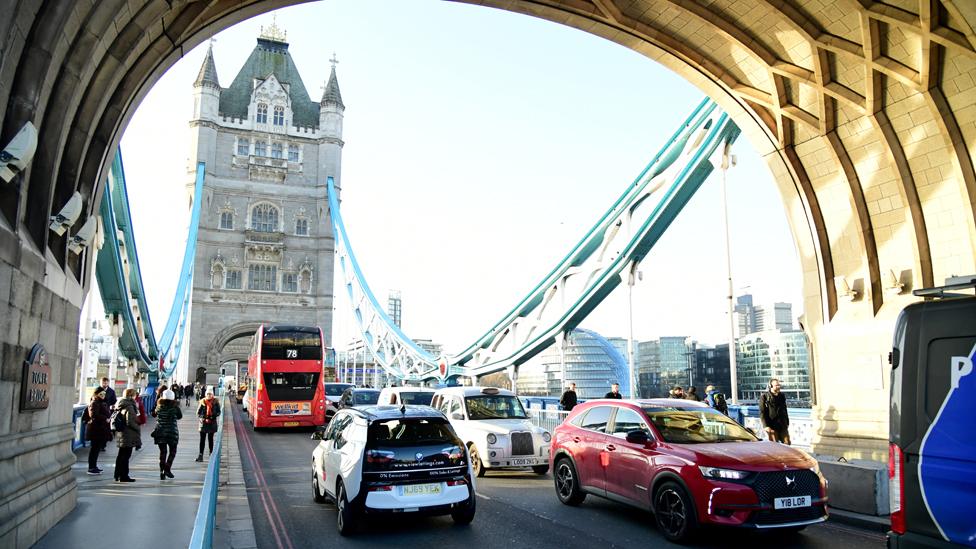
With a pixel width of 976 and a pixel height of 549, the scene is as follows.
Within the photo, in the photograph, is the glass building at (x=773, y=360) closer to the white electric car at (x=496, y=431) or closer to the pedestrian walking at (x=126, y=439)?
the white electric car at (x=496, y=431)

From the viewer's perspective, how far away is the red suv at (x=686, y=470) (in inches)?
285

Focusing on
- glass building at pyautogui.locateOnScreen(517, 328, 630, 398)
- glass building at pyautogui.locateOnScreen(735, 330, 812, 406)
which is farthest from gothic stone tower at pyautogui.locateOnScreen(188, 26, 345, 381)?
glass building at pyautogui.locateOnScreen(735, 330, 812, 406)

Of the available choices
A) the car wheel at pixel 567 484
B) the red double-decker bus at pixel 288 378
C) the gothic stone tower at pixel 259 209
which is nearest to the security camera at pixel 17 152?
the car wheel at pixel 567 484

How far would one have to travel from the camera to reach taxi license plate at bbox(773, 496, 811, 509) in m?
7.22

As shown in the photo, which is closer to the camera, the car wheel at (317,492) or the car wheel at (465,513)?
the car wheel at (465,513)

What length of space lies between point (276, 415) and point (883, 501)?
19502 mm

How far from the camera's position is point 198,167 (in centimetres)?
6744

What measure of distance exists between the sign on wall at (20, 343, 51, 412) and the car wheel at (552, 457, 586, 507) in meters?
6.53

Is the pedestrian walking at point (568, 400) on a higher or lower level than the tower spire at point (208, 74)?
lower

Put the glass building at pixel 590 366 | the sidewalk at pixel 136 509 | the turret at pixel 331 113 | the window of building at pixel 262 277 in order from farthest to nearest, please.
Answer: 1. the glass building at pixel 590 366
2. the turret at pixel 331 113
3. the window of building at pixel 262 277
4. the sidewalk at pixel 136 509

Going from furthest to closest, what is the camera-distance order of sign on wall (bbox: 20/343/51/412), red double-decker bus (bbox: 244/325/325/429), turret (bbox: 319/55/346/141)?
turret (bbox: 319/55/346/141) < red double-decker bus (bbox: 244/325/325/429) < sign on wall (bbox: 20/343/51/412)

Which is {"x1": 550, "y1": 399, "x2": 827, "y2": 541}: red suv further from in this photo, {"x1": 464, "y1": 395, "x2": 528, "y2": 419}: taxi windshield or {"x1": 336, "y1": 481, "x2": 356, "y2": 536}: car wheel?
{"x1": 464, "y1": 395, "x2": 528, "y2": 419}: taxi windshield

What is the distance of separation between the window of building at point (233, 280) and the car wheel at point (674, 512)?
63988mm

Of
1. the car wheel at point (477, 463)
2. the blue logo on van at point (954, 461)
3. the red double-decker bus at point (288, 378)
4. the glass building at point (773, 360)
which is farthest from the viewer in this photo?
the glass building at point (773, 360)
